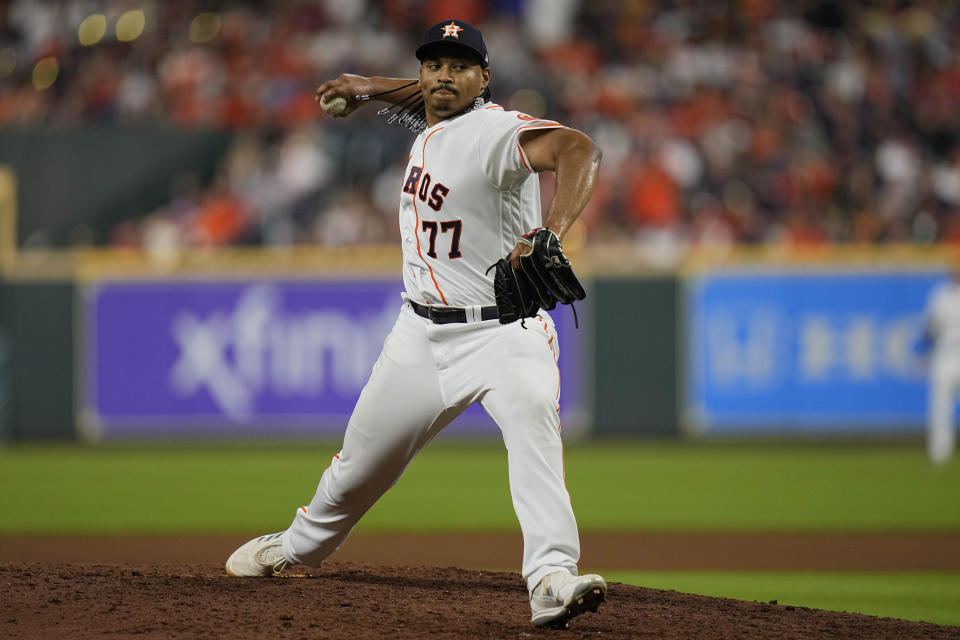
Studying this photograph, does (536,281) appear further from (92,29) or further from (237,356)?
(92,29)

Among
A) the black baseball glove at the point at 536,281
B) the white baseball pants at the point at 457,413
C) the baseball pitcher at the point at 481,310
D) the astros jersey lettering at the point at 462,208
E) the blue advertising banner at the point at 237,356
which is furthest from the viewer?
the blue advertising banner at the point at 237,356

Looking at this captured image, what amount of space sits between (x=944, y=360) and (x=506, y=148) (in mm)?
8852

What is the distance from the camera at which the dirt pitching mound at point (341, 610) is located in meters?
4.16

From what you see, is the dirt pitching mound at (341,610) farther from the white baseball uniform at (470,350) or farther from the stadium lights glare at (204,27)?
the stadium lights glare at (204,27)

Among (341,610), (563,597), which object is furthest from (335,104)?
(563,597)

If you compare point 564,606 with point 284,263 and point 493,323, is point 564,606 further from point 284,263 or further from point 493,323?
point 284,263

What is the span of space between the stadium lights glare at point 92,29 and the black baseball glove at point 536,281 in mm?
12402

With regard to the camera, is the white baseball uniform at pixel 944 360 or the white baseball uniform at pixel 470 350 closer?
the white baseball uniform at pixel 470 350

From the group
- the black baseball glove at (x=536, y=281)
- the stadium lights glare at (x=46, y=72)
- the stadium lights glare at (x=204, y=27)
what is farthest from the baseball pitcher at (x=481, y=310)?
the stadium lights glare at (x=204, y=27)

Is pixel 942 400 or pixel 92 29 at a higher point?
pixel 92 29

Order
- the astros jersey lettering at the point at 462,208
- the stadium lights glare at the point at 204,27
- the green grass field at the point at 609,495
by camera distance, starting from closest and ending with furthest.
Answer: the astros jersey lettering at the point at 462,208, the green grass field at the point at 609,495, the stadium lights glare at the point at 204,27

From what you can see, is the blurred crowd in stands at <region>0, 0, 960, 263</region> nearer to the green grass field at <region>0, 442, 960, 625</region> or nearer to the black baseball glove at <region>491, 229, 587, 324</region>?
the green grass field at <region>0, 442, 960, 625</region>

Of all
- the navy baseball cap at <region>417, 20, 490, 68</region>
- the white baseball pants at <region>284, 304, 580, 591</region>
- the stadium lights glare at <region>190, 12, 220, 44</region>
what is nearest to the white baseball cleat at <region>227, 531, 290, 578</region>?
the white baseball pants at <region>284, 304, 580, 591</region>

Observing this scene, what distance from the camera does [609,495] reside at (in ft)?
32.7
